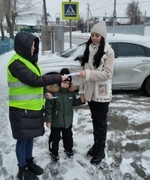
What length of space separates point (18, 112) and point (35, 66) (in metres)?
0.51

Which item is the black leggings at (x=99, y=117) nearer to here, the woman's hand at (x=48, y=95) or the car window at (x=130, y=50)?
the woman's hand at (x=48, y=95)

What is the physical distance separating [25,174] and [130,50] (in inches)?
177

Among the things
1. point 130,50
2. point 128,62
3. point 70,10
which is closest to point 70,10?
point 70,10

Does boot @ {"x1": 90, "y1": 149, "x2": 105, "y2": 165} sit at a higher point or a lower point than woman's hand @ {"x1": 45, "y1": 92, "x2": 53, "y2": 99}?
lower

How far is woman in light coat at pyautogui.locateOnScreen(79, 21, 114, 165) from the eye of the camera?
2826mm

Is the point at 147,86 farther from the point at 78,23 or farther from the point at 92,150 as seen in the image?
the point at 78,23

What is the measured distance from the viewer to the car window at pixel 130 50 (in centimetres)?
631

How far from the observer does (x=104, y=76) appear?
2.82 m

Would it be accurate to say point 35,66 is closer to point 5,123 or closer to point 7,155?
point 7,155

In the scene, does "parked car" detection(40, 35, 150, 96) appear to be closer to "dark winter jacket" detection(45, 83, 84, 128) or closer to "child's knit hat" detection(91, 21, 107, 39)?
"dark winter jacket" detection(45, 83, 84, 128)

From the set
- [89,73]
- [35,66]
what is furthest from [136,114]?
[35,66]

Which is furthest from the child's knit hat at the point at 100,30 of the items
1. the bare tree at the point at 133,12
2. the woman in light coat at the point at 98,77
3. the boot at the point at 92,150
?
the bare tree at the point at 133,12

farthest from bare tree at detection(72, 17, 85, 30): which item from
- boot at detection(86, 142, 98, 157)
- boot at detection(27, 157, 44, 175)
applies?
boot at detection(27, 157, 44, 175)

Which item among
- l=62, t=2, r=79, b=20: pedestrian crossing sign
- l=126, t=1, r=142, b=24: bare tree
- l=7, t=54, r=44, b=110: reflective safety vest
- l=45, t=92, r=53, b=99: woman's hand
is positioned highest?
l=126, t=1, r=142, b=24: bare tree
